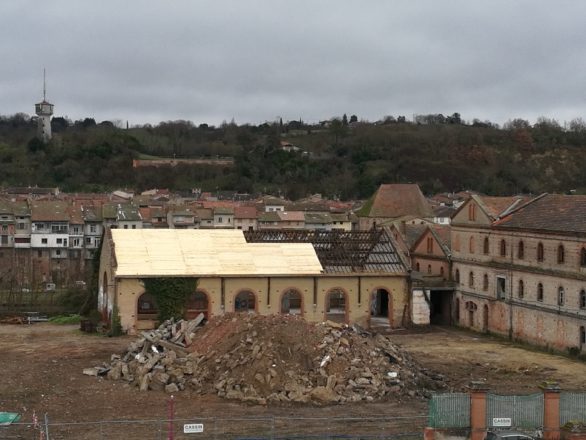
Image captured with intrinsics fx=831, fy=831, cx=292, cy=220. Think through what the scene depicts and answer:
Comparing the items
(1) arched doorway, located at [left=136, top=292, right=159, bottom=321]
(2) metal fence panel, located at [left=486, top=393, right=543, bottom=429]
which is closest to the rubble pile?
(2) metal fence panel, located at [left=486, top=393, right=543, bottom=429]

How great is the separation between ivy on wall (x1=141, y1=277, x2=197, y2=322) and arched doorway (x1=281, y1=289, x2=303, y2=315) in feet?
19.2

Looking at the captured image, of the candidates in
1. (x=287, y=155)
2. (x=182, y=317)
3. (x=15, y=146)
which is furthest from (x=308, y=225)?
(x=15, y=146)

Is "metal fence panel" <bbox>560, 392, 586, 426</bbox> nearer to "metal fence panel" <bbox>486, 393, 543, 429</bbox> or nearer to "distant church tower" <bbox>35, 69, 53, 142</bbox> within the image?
"metal fence panel" <bbox>486, 393, 543, 429</bbox>

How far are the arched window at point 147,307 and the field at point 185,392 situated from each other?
2094 mm

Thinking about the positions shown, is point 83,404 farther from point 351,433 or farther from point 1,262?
point 1,262

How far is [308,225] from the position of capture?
10700 cm

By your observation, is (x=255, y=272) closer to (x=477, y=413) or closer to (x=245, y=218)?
(x=477, y=413)

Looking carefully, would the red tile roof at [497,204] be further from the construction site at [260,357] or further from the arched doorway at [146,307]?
the arched doorway at [146,307]

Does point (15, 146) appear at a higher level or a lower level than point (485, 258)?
higher

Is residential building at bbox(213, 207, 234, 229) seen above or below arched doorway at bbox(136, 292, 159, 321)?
above

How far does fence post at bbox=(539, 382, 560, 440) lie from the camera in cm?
2312

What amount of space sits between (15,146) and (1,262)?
2879 inches

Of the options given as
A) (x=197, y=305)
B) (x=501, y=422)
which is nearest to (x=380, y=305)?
(x=197, y=305)

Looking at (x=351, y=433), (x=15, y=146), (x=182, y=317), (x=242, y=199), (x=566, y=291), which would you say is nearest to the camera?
(x=351, y=433)
